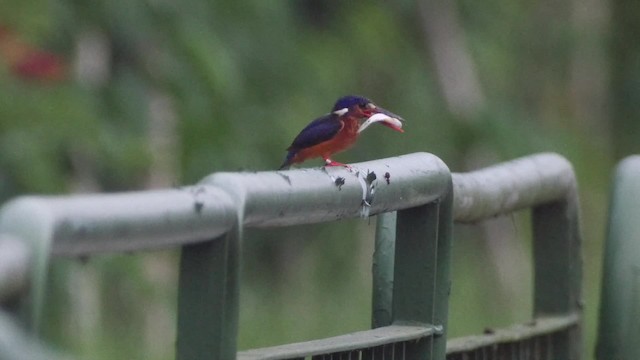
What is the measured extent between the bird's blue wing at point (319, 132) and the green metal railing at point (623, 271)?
2.55 ft

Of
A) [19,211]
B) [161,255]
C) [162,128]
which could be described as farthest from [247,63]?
[19,211]

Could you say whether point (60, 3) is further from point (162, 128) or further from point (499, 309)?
point (499, 309)

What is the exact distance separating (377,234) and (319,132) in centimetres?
96

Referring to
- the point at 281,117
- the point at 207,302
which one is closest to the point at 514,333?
the point at 207,302

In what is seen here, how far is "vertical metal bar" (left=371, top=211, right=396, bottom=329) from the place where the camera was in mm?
2994

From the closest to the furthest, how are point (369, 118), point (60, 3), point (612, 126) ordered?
point (369, 118) → point (60, 3) → point (612, 126)

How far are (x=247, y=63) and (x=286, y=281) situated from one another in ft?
5.48

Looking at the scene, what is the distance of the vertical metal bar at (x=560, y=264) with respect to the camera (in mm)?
3592

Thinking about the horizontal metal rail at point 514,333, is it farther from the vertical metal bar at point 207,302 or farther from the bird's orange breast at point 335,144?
the vertical metal bar at point 207,302

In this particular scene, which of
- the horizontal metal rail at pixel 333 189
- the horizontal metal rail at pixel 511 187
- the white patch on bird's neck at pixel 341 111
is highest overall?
the white patch on bird's neck at pixel 341 111

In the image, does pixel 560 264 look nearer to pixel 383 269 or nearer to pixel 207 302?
pixel 383 269

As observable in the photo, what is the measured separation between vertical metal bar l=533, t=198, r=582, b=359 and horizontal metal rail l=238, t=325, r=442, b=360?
0.81 m

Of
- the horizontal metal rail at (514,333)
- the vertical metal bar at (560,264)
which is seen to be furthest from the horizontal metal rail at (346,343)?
the vertical metal bar at (560,264)

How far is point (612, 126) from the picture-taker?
12.7 meters
